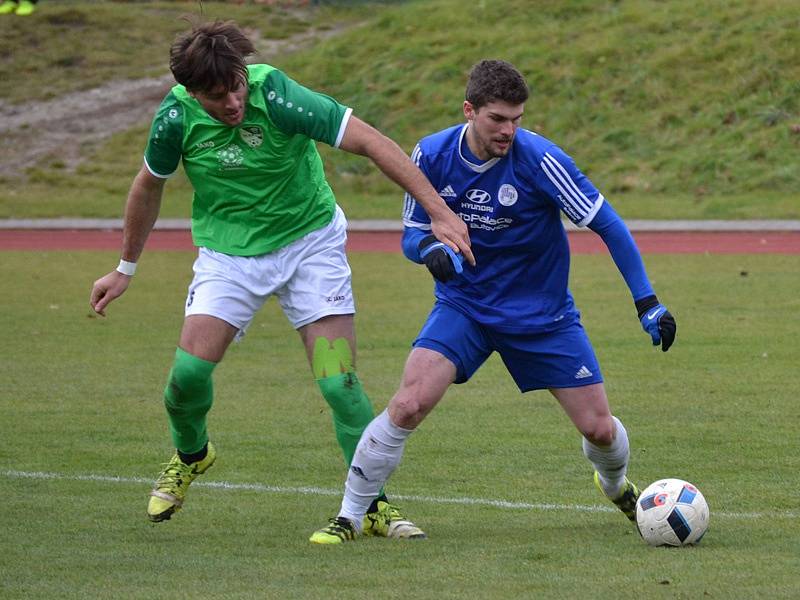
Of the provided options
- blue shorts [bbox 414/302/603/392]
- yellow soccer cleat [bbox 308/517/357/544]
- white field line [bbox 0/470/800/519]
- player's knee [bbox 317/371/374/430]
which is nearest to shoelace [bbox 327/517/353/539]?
yellow soccer cleat [bbox 308/517/357/544]

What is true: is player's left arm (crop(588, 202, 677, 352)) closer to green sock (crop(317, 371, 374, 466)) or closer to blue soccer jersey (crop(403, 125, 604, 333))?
blue soccer jersey (crop(403, 125, 604, 333))

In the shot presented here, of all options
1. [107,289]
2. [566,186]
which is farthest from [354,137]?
[107,289]

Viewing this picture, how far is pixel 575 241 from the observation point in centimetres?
1989

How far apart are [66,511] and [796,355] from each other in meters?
6.12

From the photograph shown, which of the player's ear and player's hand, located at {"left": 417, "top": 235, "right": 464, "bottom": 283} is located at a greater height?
the player's ear

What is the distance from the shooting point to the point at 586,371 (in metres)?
5.90

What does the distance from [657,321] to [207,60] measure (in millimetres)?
1962

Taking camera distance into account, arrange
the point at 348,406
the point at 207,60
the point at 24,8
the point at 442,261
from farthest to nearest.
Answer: the point at 24,8 < the point at 348,406 < the point at 207,60 < the point at 442,261

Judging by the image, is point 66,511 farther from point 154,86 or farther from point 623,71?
point 154,86

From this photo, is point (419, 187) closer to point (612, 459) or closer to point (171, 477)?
point (612, 459)

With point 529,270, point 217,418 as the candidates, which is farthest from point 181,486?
point 217,418

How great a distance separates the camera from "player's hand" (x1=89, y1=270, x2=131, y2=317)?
648 cm

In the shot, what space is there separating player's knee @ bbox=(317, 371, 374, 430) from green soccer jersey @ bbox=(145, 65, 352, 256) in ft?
2.03

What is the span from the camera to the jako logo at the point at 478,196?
19.2 feet
